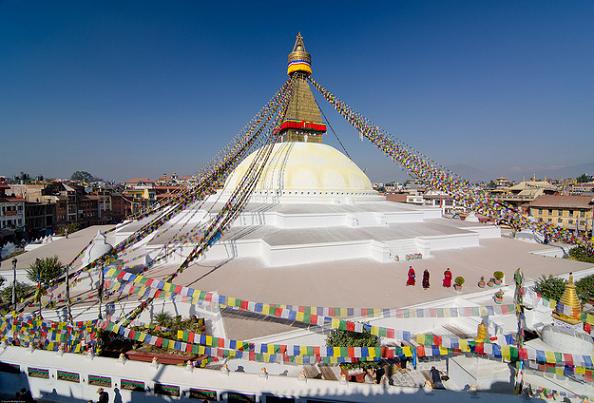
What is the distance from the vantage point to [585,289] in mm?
8180

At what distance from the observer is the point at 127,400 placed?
4.14 m

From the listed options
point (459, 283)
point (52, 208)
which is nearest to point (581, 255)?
point (459, 283)

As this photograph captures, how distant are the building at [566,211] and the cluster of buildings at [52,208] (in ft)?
103

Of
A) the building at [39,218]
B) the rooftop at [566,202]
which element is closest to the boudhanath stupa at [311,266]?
the rooftop at [566,202]

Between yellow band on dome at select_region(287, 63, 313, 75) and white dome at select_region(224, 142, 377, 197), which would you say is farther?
yellow band on dome at select_region(287, 63, 313, 75)

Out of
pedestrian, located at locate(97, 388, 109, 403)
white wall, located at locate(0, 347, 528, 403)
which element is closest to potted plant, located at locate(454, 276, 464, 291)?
white wall, located at locate(0, 347, 528, 403)

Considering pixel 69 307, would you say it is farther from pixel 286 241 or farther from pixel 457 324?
pixel 457 324

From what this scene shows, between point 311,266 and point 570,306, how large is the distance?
5.79m

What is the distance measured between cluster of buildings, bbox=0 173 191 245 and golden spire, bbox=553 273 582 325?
59.9 feet

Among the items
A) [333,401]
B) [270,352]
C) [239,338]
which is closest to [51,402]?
[239,338]

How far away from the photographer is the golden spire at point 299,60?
16438 millimetres

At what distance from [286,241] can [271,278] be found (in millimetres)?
1899

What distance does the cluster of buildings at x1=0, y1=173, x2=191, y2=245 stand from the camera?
22.6 m

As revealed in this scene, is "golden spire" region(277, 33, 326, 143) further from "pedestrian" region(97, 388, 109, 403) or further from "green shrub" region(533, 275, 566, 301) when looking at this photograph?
"pedestrian" region(97, 388, 109, 403)
